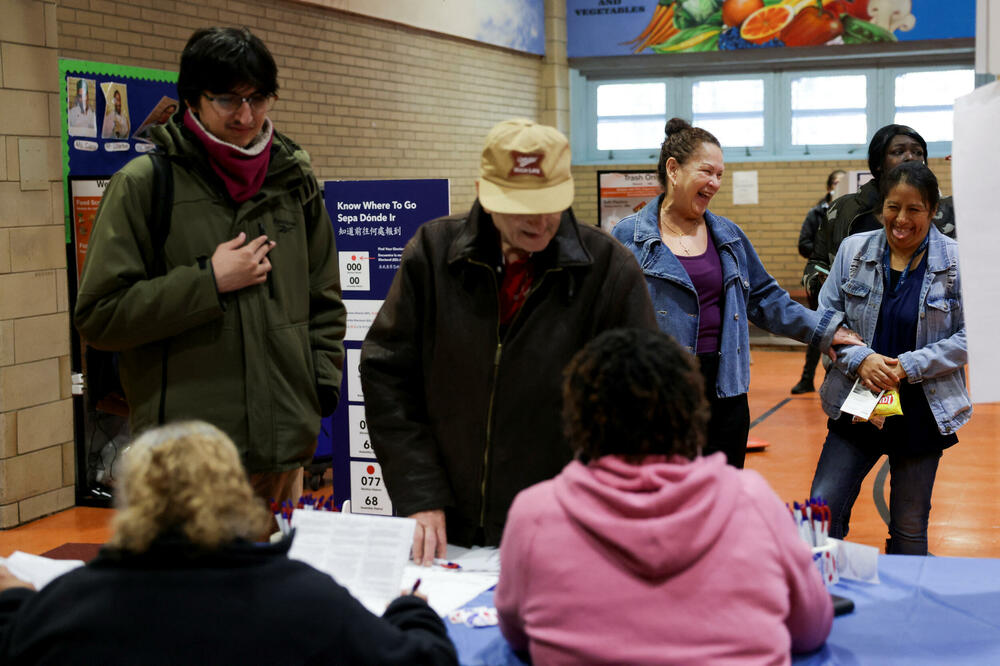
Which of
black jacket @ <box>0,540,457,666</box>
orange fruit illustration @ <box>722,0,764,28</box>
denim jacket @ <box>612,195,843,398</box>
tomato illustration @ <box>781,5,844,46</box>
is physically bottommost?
black jacket @ <box>0,540,457,666</box>

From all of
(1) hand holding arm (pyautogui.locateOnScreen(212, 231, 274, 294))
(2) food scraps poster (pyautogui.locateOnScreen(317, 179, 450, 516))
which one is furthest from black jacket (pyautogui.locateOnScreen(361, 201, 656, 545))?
(2) food scraps poster (pyautogui.locateOnScreen(317, 179, 450, 516))

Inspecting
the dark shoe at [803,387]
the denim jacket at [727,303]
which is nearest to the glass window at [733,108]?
the dark shoe at [803,387]

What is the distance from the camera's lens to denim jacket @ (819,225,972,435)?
10.8ft

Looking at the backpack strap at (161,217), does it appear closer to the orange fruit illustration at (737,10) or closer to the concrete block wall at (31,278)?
the concrete block wall at (31,278)

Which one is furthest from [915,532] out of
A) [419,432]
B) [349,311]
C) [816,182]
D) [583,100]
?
[583,100]

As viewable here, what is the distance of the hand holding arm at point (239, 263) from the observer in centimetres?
248

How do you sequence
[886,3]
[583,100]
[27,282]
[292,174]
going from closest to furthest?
1. [292,174]
2. [27,282]
3. [886,3]
4. [583,100]

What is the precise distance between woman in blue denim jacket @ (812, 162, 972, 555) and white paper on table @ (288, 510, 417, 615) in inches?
70.5

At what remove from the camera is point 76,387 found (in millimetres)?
5926

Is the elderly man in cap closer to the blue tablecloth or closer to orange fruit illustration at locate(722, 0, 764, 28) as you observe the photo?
the blue tablecloth

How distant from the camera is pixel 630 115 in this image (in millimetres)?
13617

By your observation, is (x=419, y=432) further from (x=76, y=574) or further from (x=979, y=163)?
(x=979, y=163)

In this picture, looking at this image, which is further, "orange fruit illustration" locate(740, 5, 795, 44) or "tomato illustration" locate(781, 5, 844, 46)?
"orange fruit illustration" locate(740, 5, 795, 44)

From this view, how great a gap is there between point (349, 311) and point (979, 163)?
310cm
